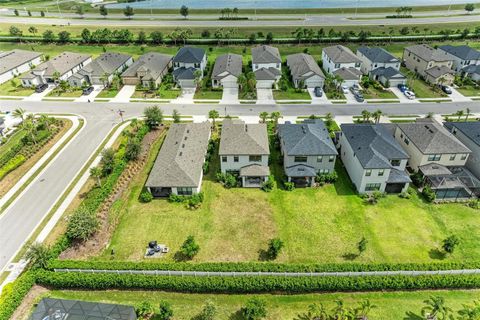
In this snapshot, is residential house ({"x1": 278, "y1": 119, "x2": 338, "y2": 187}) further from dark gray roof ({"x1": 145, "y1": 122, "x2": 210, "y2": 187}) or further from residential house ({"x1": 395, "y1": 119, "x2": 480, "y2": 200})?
dark gray roof ({"x1": 145, "y1": 122, "x2": 210, "y2": 187})

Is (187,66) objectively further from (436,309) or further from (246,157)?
(436,309)

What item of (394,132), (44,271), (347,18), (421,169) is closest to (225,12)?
(347,18)

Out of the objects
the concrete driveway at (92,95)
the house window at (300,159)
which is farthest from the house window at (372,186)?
the concrete driveway at (92,95)

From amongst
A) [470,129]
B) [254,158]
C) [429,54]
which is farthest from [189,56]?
[470,129]

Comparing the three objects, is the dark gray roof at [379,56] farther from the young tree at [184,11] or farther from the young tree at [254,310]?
the young tree at [184,11]

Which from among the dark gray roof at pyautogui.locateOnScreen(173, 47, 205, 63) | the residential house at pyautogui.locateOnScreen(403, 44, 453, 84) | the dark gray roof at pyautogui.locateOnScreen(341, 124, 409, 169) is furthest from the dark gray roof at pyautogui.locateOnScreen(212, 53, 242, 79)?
the residential house at pyautogui.locateOnScreen(403, 44, 453, 84)

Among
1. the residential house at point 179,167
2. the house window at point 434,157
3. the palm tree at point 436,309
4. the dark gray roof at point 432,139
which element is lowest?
the palm tree at point 436,309
